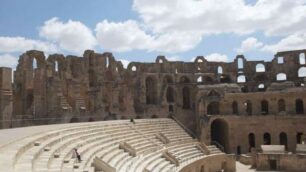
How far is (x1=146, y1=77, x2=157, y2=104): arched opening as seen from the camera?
1838 inches

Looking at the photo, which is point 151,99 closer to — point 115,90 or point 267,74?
point 115,90

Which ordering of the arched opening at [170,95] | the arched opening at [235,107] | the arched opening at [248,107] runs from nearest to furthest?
the arched opening at [235,107] < the arched opening at [248,107] < the arched opening at [170,95]

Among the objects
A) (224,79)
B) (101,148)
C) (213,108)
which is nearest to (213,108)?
(213,108)

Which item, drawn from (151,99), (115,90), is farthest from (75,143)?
(151,99)

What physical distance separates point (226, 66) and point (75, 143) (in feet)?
115

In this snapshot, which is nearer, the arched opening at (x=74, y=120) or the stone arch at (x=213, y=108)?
the arched opening at (x=74, y=120)

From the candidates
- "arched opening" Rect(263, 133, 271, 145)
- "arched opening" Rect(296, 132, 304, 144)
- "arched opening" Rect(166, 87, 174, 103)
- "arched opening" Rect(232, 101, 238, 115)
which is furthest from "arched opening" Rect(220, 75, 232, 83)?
"arched opening" Rect(296, 132, 304, 144)

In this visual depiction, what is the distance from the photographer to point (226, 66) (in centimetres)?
4881

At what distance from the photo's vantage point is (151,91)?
47312mm

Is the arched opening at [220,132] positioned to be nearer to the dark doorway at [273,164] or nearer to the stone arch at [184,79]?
the stone arch at [184,79]

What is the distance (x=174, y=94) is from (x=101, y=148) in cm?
Result: 2923

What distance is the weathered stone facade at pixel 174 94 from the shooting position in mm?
32719

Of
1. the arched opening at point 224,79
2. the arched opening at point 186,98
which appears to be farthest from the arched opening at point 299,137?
the arched opening at point 186,98

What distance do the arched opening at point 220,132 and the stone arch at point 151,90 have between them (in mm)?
8164
